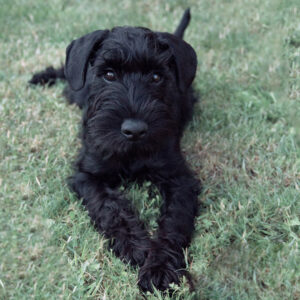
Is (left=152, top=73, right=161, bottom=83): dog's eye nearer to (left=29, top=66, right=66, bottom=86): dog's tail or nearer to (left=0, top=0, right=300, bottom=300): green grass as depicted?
(left=0, top=0, right=300, bottom=300): green grass

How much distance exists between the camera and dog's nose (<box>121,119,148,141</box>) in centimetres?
262

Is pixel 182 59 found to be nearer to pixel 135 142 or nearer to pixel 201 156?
pixel 135 142

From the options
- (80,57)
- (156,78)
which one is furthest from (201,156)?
(80,57)

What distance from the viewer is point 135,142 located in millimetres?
2693

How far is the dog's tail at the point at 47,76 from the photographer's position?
4387 mm

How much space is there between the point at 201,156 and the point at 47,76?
1.97m

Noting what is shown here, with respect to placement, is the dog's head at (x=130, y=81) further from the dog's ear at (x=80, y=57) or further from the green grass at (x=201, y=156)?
the green grass at (x=201, y=156)

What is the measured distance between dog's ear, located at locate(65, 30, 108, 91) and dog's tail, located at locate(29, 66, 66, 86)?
1.44 metres

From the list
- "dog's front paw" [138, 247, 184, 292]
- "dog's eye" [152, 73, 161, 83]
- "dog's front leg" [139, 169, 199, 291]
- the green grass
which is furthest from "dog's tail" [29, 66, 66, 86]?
"dog's front paw" [138, 247, 184, 292]

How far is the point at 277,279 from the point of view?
2.37 metres

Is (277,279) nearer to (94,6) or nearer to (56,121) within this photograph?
(56,121)

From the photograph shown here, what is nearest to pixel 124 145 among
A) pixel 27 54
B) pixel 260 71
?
pixel 260 71

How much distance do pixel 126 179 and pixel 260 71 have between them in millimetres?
2151

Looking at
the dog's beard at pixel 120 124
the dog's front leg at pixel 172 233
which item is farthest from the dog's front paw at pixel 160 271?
the dog's beard at pixel 120 124
